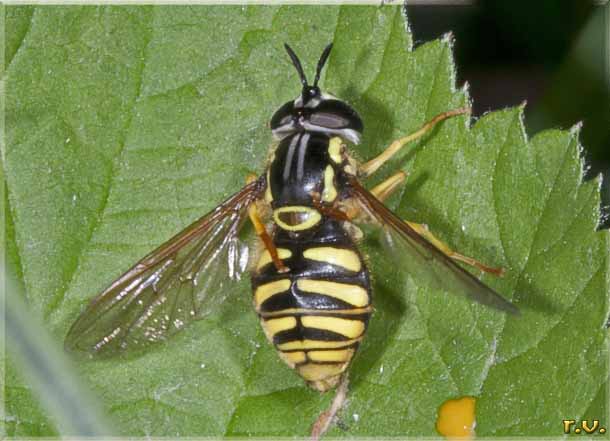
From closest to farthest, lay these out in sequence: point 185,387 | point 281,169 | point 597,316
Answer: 1. point 597,316
2. point 281,169
3. point 185,387

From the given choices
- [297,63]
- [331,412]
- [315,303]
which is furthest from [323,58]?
[331,412]

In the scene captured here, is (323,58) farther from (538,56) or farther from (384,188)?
(538,56)

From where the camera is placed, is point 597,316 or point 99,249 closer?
Answer: point 597,316

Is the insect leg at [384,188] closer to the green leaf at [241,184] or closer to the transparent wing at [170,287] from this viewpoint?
the green leaf at [241,184]

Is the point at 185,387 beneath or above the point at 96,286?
beneath

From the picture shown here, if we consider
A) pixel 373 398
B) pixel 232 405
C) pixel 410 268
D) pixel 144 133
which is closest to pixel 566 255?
pixel 410 268

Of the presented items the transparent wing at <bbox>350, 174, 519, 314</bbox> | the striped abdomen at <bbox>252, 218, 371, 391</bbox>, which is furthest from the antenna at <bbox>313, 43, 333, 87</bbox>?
the striped abdomen at <bbox>252, 218, 371, 391</bbox>

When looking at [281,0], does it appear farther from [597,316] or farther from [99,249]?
[597,316]
